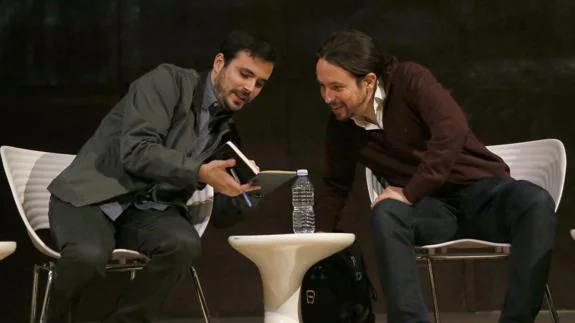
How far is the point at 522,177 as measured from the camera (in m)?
2.94

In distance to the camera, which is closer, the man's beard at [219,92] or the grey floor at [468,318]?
the man's beard at [219,92]

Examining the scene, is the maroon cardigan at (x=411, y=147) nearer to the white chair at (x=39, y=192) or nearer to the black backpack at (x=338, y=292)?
the black backpack at (x=338, y=292)

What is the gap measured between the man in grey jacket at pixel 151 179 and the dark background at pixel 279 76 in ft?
3.24

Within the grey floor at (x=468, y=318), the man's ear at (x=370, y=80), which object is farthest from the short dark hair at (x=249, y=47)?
the grey floor at (x=468, y=318)

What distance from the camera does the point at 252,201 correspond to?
2.86 m

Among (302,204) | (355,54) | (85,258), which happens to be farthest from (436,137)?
(85,258)

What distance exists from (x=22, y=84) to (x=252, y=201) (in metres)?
1.64

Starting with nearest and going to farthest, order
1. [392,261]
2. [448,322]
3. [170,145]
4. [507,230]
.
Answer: [392,261], [507,230], [170,145], [448,322]

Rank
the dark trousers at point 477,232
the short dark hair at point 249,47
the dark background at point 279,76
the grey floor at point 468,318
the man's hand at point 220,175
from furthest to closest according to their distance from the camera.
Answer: the dark background at point 279,76
the grey floor at point 468,318
the short dark hair at point 249,47
the man's hand at point 220,175
the dark trousers at point 477,232

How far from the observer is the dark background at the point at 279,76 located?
377 cm

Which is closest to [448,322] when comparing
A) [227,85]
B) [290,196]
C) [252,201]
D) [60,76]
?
[290,196]

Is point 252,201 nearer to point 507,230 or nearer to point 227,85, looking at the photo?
point 227,85

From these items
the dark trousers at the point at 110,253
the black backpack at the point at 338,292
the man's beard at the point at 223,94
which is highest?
the man's beard at the point at 223,94

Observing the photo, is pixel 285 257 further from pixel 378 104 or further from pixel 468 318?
pixel 468 318
